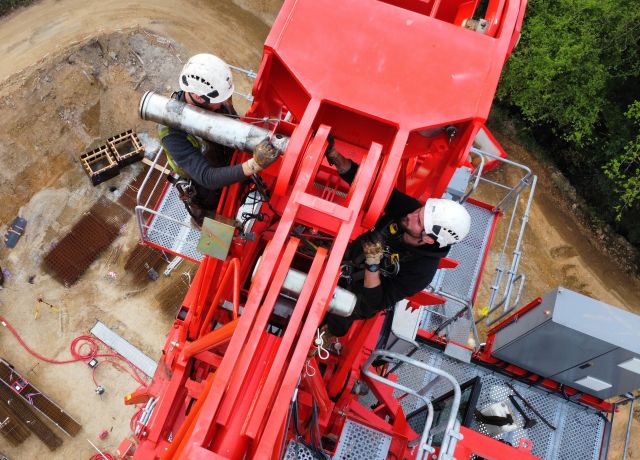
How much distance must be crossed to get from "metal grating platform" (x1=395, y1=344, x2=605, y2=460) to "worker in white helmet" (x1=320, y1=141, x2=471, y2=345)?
4.00 metres

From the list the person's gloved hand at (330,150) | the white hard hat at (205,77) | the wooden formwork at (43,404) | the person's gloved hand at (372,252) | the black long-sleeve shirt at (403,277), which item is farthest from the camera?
the wooden formwork at (43,404)

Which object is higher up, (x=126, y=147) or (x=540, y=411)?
(x=126, y=147)

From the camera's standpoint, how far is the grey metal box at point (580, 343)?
7.81m

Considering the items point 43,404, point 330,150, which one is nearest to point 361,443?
point 330,150

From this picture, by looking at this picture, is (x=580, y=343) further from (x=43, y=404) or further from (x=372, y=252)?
(x=43, y=404)

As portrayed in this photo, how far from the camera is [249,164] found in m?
5.39

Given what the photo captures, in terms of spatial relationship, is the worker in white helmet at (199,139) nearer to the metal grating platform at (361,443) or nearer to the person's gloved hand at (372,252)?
the person's gloved hand at (372,252)

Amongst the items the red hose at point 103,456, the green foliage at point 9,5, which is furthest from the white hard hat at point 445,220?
the green foliage at point 9,5

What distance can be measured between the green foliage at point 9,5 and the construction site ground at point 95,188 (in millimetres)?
191

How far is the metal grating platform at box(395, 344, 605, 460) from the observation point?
877 cm

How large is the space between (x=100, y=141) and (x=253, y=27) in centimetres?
651

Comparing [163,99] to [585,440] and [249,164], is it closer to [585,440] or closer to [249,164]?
[249,164]

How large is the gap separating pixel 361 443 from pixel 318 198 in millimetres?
3753

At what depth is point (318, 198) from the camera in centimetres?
474
